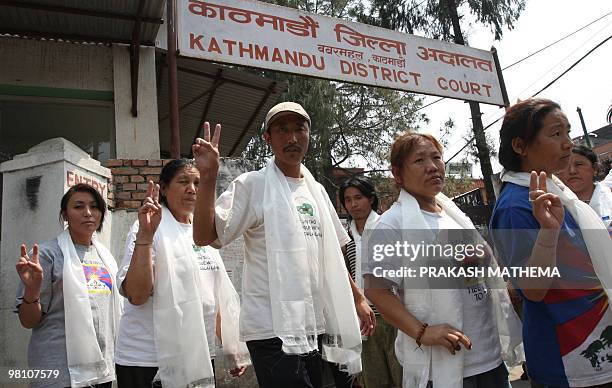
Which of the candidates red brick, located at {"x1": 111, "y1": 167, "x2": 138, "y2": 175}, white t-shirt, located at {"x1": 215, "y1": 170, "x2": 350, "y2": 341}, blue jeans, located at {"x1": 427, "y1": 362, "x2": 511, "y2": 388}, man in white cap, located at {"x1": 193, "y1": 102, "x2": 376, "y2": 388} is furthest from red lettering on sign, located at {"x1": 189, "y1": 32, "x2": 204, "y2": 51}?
blue jeans, located at {"x1": 427, "y1": 362, "x2": 511, "y2": 388}

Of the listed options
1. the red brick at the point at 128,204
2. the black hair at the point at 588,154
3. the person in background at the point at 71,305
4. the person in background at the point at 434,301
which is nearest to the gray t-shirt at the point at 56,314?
the person in background at the point at 71,305

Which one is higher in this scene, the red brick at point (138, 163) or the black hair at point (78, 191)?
the red brick at point (138, 163)

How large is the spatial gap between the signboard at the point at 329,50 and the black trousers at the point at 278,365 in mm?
4084

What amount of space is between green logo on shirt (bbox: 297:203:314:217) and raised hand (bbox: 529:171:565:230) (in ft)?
3.12

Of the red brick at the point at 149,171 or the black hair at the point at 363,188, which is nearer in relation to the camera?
the black hair at the point at 363,188

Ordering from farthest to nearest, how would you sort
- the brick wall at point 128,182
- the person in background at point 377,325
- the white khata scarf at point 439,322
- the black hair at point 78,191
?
the brick wall at point 128,182 → the person in background at point 377,325 → the black hair at point 78,191 → the white khata scarf at point 439,322

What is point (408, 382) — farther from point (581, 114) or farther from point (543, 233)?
point (581, 114)

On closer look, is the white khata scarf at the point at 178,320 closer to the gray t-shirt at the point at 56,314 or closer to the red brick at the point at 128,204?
the gray t-shirt at the point at 56,314

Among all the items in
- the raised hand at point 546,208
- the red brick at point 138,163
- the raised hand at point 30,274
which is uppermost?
the red brick at point 138,163

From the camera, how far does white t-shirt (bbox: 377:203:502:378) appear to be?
69.1 inches

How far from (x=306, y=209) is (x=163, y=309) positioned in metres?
0.83

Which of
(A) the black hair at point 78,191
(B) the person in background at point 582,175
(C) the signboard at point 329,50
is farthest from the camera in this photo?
(C) the signboard at point 329,50

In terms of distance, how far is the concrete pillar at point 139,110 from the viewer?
247 inches

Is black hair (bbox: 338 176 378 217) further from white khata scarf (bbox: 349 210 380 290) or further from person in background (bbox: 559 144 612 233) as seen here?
person in background (bbox: 559 144 612 233)
